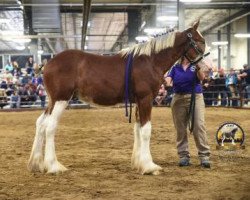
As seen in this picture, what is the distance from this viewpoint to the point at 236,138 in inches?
288

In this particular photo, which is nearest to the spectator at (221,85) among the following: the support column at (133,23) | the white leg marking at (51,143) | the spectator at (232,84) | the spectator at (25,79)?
the spectator at (232,84)

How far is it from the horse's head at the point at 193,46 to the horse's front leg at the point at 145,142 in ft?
3.08

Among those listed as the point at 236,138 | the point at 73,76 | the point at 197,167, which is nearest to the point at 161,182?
the point at 197,167

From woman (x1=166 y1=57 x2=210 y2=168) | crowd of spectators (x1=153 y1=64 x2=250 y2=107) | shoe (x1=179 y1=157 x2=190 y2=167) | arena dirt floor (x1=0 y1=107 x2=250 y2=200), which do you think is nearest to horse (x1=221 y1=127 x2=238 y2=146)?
arena dirt floor (x1=0 y1=107 x2=250 y2=200)

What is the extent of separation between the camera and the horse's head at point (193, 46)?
20.2 ft

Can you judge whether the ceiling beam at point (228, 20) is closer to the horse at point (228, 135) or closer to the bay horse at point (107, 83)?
the horse at point (228, 135)

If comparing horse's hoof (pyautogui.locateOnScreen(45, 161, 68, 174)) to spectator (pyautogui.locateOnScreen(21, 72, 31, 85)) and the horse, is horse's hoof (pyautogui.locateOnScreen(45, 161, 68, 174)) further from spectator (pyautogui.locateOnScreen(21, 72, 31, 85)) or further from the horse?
spectator (pyautogui.locateOnScreen(21, 72, 31, 85))

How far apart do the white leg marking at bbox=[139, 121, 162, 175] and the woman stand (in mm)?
651

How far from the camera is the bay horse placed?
5863 millimetres

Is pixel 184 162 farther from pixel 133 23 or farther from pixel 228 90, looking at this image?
pixel 133 23

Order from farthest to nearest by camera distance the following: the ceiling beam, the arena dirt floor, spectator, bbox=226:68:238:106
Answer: the ceiling beam < spectator, bbox=226:68:238:106 < the arena dirt floor

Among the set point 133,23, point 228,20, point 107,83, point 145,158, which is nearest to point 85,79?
point 107,83

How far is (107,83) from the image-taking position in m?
5.98

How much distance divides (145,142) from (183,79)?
1146mm
